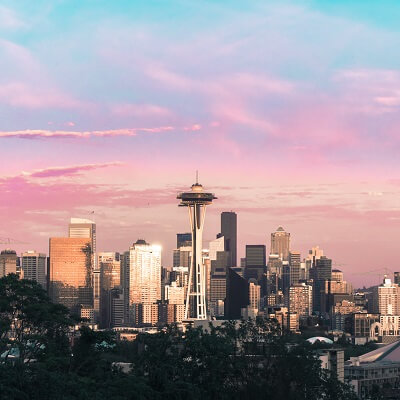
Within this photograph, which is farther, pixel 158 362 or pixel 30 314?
pixel 158 362

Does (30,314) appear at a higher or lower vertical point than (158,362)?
higher

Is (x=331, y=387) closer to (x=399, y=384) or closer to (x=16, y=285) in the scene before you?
(x=16, y=285)

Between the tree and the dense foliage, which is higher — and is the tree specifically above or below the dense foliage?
above

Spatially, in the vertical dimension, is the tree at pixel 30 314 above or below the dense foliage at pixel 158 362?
above

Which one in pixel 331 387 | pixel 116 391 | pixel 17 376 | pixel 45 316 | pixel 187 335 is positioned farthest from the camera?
pixel 331 387

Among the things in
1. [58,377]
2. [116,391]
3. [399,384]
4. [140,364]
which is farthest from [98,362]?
[399,384]

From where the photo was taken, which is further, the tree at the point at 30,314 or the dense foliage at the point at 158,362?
the tree at the point at 30,314

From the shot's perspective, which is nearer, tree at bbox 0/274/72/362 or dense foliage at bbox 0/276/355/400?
dense foliage at bbox 0/276/355/400

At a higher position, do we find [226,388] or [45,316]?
[45,316]
